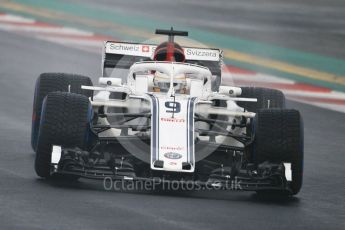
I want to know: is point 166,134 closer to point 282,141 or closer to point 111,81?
point 282,141

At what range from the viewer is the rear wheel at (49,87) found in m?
15.7

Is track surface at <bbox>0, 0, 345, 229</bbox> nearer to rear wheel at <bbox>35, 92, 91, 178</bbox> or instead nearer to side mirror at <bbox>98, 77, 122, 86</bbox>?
rear wheel at <bbox>35, 92, 91, 178</bbox>

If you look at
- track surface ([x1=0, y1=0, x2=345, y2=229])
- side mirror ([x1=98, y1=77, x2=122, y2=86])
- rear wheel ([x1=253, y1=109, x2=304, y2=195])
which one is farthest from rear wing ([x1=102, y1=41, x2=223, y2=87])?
rear wheel ([x1=253, y1=109, x2=304, y2=195])

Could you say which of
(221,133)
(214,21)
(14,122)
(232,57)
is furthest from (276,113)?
(214,21)

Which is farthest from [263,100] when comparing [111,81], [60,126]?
[60,126]

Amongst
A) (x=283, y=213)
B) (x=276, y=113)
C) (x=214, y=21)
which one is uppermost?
(x=214, y=21)

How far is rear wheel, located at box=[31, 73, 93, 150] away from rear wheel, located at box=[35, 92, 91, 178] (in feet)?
5.07

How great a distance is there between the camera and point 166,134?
1370 cm

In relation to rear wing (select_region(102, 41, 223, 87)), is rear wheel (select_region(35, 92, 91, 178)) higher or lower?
lower

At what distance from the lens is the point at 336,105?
73.1 feet

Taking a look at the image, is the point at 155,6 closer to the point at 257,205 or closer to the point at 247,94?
the point at 247,94

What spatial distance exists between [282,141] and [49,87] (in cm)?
330

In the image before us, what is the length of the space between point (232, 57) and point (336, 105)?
4.81m

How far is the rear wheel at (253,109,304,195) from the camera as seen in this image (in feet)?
45.6
